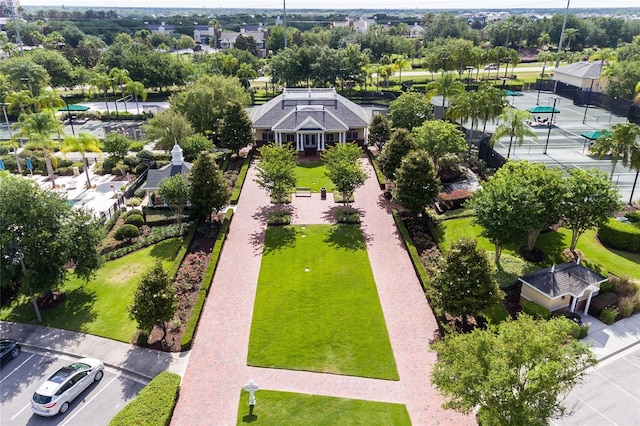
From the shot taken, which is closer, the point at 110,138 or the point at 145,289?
the point at 145,289

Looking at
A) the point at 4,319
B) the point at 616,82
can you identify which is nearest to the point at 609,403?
the point at 4,319

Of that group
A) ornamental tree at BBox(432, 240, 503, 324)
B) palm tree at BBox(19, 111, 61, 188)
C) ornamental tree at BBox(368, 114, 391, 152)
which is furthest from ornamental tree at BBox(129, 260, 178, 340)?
ornamental tree at BBox(368, 114, 391, 152)

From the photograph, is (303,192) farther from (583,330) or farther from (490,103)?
(583,330)

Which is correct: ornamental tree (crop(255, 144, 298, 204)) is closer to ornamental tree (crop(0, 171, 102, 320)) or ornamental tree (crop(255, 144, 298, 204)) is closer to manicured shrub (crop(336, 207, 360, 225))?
manicured shrub (crop(336, 207, 360, 225))

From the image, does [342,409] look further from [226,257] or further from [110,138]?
[110,138]

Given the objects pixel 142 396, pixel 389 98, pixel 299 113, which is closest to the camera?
pixel 142 396

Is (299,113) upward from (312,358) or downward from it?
upward

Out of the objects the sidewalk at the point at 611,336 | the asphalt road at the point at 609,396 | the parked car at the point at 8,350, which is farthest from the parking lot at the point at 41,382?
the sidewalk at the point at 611,336

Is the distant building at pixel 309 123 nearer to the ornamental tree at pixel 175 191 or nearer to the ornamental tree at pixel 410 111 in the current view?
the ornamental tree at pixel 410 111
